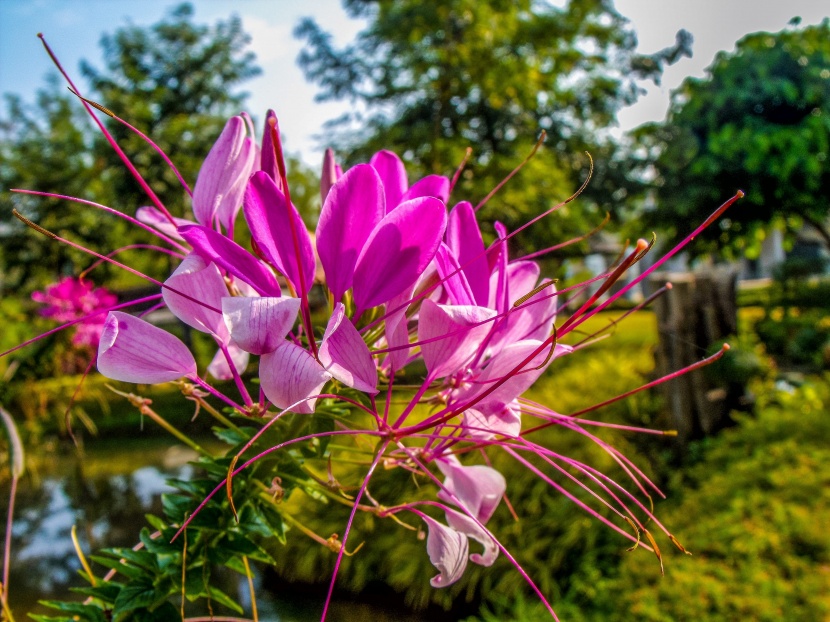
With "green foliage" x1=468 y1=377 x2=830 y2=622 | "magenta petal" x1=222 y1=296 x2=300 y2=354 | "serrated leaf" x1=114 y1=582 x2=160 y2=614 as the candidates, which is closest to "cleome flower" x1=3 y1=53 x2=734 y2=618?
"magenta petal" x1=222 y1=296 x2=300 y2=354

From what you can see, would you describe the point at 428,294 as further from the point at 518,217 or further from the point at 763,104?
the point at 763,104

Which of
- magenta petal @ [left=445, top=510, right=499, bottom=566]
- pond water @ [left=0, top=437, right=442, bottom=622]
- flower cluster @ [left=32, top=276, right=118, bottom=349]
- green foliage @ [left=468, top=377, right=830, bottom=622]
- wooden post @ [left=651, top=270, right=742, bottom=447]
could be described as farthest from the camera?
flower cluster @ [left=32, top=276, right=118, bottom=349]

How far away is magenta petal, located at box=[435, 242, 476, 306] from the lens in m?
0.27

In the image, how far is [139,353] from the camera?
0.25m

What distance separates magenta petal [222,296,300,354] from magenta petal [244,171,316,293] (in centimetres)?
2

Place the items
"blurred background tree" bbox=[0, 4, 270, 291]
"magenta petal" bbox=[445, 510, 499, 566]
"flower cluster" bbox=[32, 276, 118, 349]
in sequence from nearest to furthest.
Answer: "magenta petal" bbox=[445, 510, 499, 566] → "flower cluster" bbox=[32, 276, 118, 349] → "blurred background tree" bbox=[0, 4, 270, 291]

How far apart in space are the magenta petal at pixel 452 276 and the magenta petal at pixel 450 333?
15mm

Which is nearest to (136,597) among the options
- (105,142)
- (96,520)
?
(96,520)

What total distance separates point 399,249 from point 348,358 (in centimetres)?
5

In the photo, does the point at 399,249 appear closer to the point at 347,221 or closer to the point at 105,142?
the point at 347,221

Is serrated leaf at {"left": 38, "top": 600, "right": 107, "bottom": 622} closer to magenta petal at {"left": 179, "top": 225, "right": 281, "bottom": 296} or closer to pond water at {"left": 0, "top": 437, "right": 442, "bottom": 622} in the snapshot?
magenta petal at {"left": 179, "top": 225, "right": 281, "bottom": 296}

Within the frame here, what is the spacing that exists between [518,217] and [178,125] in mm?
4012

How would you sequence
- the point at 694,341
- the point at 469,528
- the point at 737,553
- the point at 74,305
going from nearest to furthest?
the point at 469,528
the point at 737,553
the point at 694,341
the point at 74,305

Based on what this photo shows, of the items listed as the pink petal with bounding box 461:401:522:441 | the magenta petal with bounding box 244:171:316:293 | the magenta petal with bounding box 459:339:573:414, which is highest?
the magenta petal with bounding box 244:171:316:293
